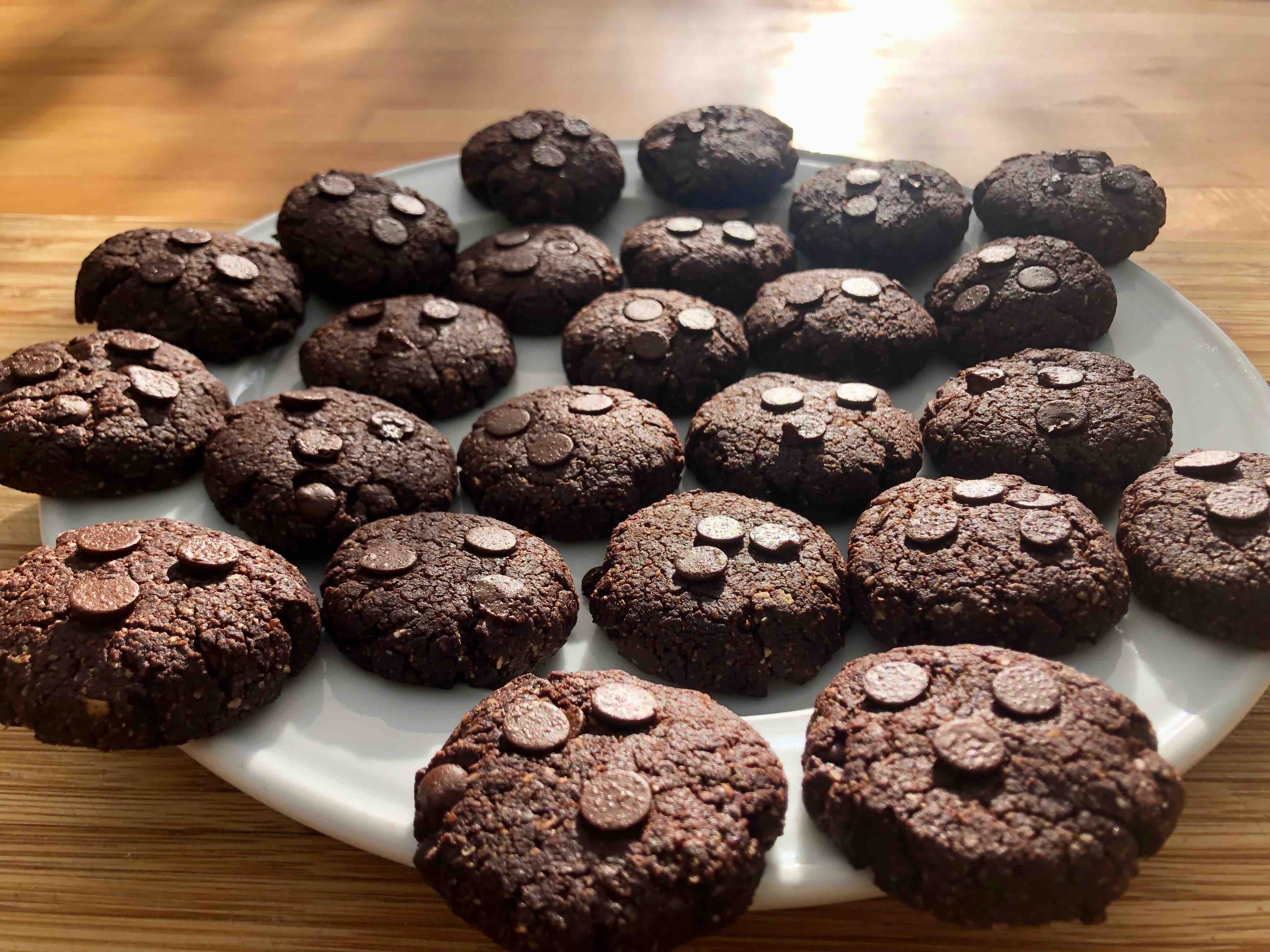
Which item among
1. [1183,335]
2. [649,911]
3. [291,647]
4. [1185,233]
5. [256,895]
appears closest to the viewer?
[649,911]

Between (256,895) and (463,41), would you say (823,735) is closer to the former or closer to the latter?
(256,895)

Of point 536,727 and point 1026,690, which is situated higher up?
point 1026,690

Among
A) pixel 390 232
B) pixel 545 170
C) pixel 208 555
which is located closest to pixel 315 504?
pixel 208 555

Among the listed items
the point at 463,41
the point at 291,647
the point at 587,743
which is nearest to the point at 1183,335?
the point at 587,743

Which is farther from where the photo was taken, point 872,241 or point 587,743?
point 872,241

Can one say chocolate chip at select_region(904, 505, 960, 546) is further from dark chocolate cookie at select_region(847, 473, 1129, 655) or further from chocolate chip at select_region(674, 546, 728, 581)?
chocolate chip at select_region(674, 546, 728, 581)

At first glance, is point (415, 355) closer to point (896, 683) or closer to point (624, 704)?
point (624, 704)
